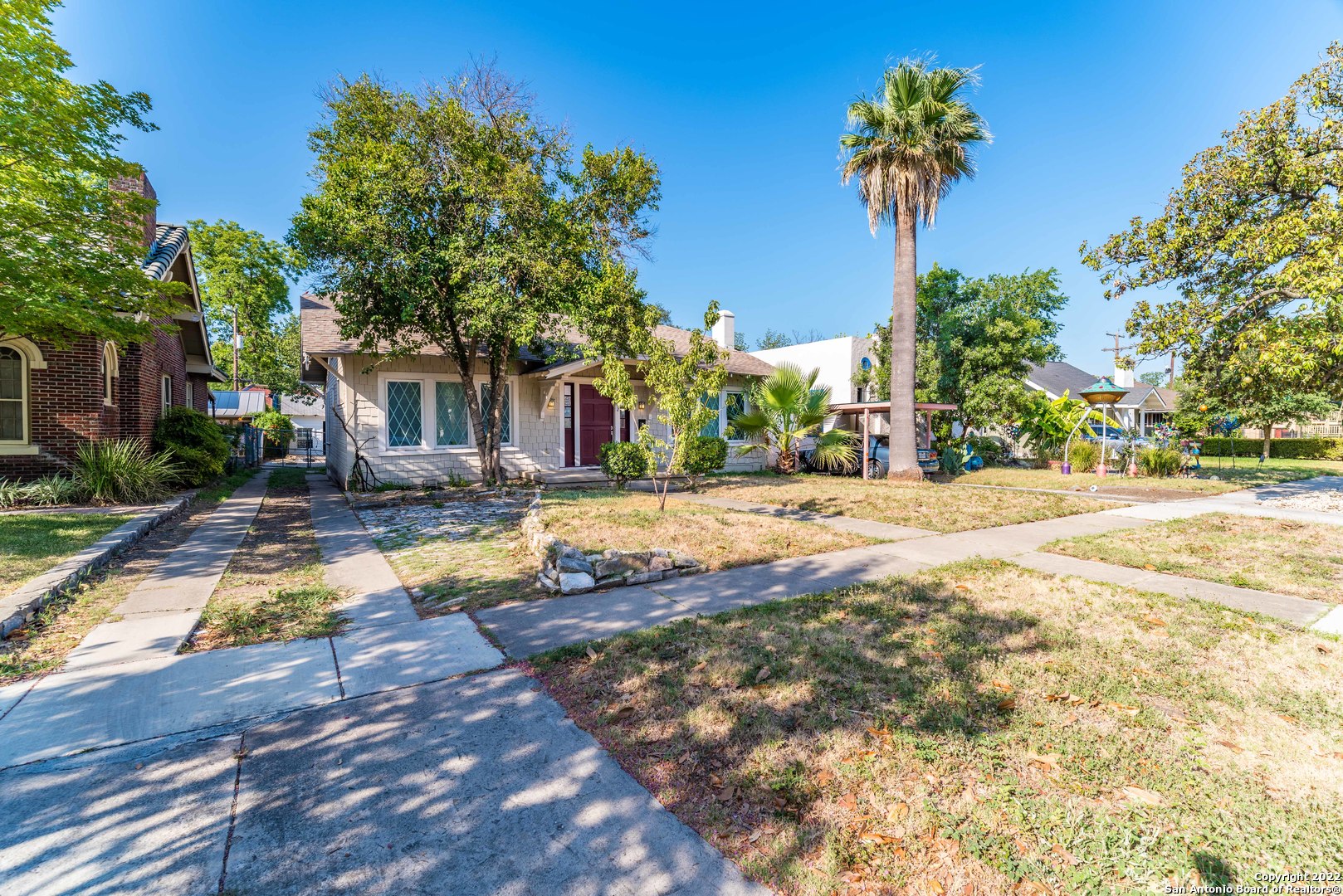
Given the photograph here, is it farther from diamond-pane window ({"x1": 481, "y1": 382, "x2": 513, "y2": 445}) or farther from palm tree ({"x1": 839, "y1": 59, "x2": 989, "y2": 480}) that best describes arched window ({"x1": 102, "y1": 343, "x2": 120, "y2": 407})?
palm tree ({"x1": 839, "y1": 59, "x2": 989, "y2": 480})

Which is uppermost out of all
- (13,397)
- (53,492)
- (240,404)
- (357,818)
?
(240,404)

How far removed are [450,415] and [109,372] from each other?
6.24 metres

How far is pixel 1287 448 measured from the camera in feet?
90.0

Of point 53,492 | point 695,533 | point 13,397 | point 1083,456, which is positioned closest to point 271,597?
point 695,533

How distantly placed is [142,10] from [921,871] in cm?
1325

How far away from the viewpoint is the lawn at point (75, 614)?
3.75 meters

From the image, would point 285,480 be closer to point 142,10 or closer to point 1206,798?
point 142,10

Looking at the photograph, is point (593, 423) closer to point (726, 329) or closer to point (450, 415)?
point (450, 415)

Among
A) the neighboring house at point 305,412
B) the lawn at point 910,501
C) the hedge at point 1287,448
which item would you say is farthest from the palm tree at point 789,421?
the neighboring house at point 305,412

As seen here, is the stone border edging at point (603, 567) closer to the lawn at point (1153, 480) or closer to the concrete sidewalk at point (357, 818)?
the concrete sidewalk at point (357, 818)

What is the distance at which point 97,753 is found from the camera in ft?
9.04

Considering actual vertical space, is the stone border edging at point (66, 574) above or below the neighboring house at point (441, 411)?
below

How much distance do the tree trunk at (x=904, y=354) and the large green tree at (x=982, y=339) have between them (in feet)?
13.1

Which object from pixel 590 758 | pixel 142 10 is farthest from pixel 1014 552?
pixel 142 10
